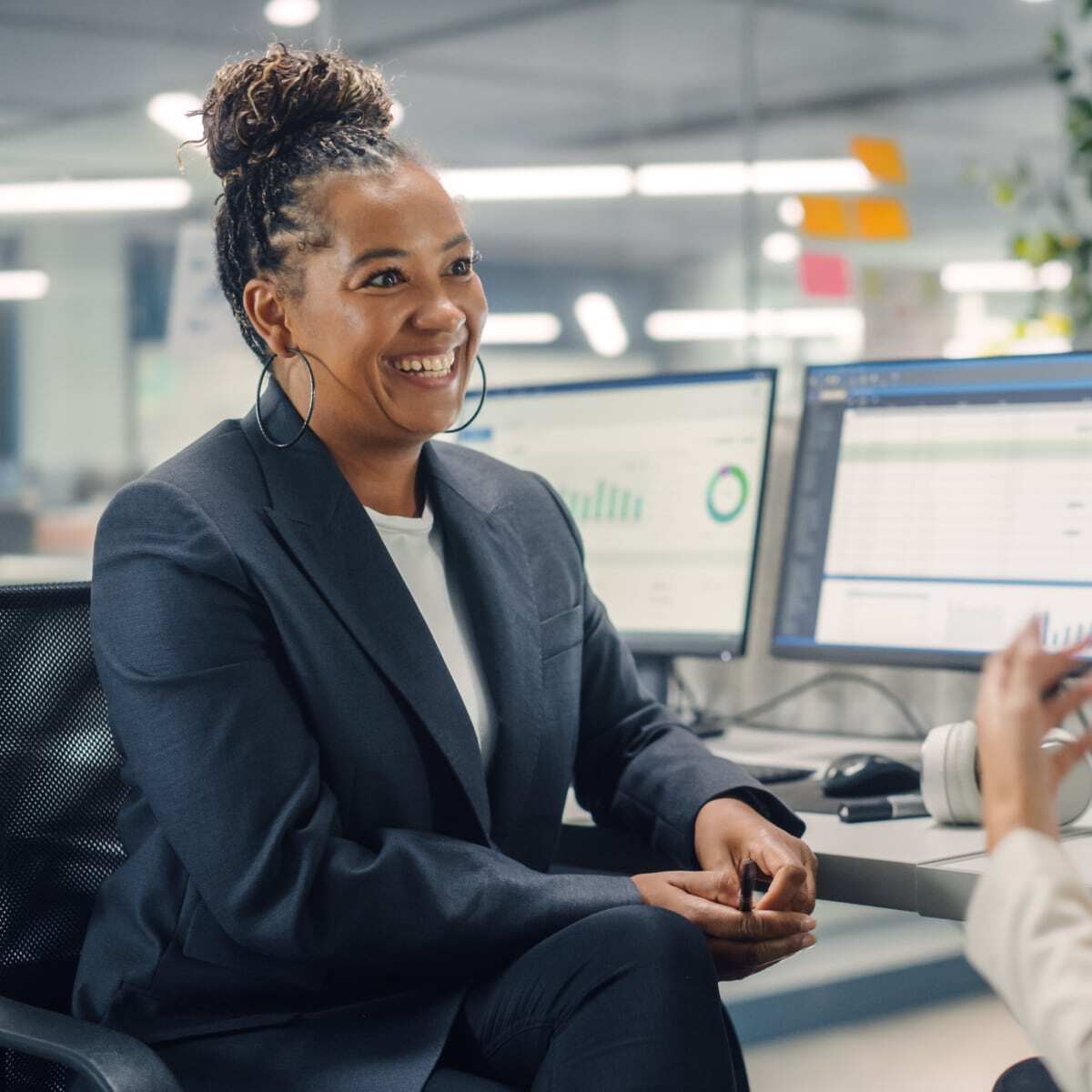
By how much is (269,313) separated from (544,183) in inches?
124

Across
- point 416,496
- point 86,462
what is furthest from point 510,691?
point 86,462

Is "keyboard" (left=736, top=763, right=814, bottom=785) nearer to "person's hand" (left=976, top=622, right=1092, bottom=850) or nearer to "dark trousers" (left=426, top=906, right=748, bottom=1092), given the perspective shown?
"dark trousers" (left=426, top=906, right=748, bottom=1092)

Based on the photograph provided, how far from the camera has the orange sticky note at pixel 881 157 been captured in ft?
15.6

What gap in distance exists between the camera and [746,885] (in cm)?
122

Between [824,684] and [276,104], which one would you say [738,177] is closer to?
[824,684]

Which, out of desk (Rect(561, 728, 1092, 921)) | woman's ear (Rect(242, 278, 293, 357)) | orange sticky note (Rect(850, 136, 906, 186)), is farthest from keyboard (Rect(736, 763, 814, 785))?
orange sticky note (Rect(850, 136, 906, 186))

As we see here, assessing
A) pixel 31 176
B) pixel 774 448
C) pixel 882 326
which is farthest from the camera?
pixel 882 326

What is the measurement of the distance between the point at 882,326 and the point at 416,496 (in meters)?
3.10

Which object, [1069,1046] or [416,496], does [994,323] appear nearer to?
[416,496]

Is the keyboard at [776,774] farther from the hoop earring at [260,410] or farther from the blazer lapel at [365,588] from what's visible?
the hoop earring at [260,410]

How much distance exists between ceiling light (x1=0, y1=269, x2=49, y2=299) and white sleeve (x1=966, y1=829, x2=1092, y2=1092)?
3225 millimetres

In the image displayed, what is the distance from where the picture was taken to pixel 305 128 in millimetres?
1380

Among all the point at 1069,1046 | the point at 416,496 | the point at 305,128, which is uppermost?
the point at 305,128

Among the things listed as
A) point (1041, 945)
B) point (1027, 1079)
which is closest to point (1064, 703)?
point (1041, 945)
